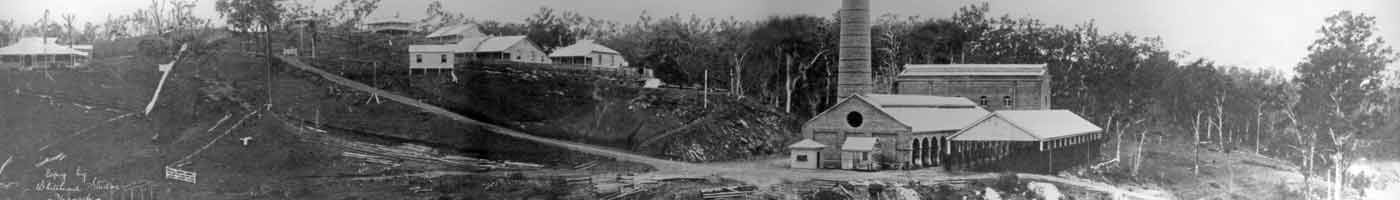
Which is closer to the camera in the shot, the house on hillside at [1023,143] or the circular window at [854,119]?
the house on hillside at [1023,143]

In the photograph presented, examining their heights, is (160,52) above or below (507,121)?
above

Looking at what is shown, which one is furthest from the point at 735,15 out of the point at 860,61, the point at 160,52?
the point at 160,52

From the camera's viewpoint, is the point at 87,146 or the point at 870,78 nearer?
the point at 87,146

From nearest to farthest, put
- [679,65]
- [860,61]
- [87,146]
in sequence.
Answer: [87,146] → [860,61] → [679,65]

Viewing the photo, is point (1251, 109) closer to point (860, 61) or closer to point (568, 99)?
point (860, 61)

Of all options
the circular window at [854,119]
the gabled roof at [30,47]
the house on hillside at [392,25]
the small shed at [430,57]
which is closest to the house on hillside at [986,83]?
the circular window at [854,119]

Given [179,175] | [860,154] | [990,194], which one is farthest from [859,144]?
[179,175]

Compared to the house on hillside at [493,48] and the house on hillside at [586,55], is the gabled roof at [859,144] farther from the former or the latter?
the house on hillside at [493,48]
